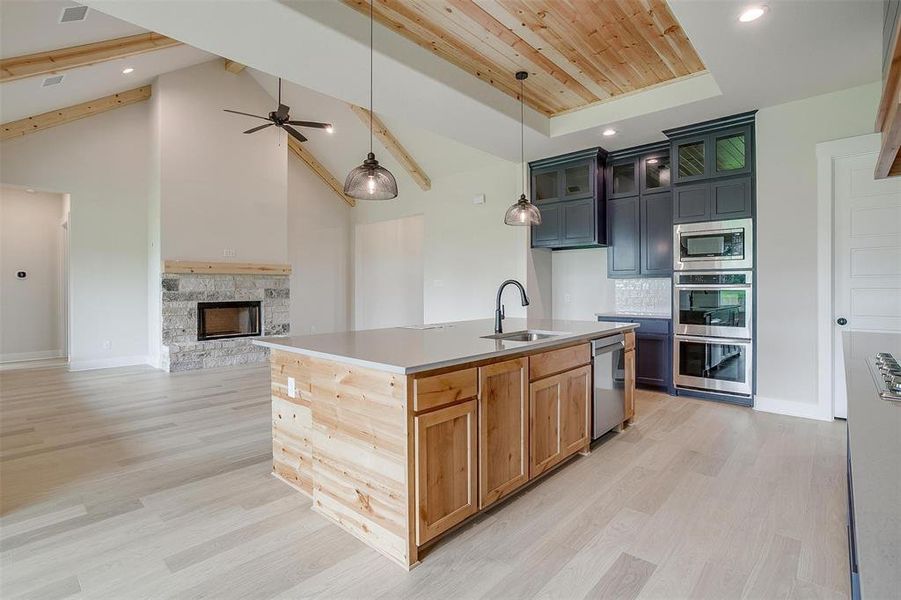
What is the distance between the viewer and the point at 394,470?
1954 mm

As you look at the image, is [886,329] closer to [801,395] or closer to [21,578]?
[801,395]

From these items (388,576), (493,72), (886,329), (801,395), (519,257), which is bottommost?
(388,576)

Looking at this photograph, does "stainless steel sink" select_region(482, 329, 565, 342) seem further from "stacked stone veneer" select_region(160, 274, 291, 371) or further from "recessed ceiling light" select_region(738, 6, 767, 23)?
"stacked stone veneer" select_region(160, 274, 291, 371)

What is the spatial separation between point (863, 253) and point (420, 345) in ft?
13.1

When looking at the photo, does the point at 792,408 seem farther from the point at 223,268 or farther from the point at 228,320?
the point at 228,320

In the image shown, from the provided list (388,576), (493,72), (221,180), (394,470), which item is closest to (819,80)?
(493,72)

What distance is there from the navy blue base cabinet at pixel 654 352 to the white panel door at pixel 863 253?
4.53 feet

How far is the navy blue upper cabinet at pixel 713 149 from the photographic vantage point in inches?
170

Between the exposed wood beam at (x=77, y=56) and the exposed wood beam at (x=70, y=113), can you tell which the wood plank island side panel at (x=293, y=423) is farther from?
the exposed wood beam at (x=70, y=113)

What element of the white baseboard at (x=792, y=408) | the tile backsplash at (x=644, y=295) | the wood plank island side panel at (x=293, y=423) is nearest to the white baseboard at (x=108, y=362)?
the wood plank island side panel at (x=293, y=423)

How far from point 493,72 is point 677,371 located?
3.58 m

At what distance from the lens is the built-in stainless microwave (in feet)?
14.3

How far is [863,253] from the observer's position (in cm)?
381

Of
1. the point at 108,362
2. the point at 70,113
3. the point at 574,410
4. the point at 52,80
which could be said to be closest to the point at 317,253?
the point at 108,362
